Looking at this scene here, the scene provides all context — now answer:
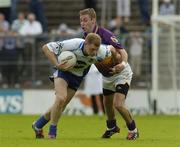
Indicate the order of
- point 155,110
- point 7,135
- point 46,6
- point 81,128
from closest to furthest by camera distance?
point 7,135
point 81,128
point 155,110
point 46,6

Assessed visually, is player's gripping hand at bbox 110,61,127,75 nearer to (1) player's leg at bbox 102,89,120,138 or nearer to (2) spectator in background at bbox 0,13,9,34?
(1) player's leg at bbox 102,89,120,138

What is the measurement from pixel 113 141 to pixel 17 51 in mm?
14569

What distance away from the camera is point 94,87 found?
2875 centimetres

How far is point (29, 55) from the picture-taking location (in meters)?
30.0

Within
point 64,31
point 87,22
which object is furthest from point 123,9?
point 87,22

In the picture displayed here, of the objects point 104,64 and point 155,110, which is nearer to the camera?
point 104,64

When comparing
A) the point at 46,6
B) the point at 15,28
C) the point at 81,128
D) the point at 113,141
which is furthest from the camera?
the point at 46,6

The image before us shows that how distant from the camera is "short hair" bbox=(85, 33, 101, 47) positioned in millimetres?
15430

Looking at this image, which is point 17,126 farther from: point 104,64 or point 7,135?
point 104,64

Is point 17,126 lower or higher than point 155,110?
higher

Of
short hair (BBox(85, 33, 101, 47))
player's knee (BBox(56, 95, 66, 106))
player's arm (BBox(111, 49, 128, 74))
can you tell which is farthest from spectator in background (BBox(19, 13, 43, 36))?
short hair (BBox(85, 33, 101, 47))

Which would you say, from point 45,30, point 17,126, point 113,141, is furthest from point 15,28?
point 113,141

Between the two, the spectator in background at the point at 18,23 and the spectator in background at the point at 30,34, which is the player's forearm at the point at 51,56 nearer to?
the spectator in background at the point at 30,34

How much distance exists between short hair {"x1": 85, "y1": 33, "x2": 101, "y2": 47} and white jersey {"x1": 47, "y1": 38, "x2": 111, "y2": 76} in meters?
0.29
